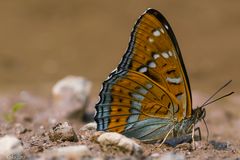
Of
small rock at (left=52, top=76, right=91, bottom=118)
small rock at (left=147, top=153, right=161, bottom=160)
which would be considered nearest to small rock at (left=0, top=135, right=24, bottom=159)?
small rock at (left=147, top=153, right=161, bottom=160)

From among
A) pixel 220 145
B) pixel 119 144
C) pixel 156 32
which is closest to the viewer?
pixel 119 144

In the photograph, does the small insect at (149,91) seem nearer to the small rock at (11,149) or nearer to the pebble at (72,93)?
the small rock at (11,149)

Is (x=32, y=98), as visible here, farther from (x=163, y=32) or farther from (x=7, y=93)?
(x=163, y=32)

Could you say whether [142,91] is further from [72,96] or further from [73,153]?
[72,96]

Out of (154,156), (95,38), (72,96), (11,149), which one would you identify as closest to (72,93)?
(72,96)

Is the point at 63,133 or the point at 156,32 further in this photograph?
the point at 156,32

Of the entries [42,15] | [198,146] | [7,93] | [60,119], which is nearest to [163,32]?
[198,146]

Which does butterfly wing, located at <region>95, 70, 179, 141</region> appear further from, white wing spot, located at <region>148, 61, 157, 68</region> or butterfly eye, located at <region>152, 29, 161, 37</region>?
butterfly eye, located at <region>152, 29, 161, 37</region>
